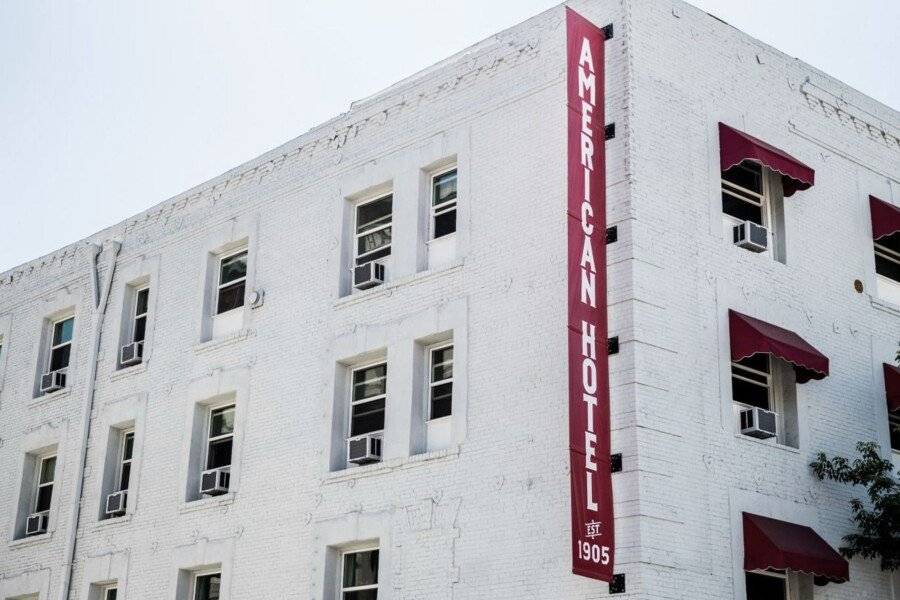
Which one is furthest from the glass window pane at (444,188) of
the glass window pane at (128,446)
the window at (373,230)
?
the glass window pane at (128,446)

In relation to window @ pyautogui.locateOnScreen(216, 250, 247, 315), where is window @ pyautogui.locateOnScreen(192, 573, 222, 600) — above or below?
below

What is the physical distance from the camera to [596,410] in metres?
18.5

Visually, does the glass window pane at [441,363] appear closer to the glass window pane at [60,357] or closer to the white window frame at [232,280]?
the white window frame at [232,280]

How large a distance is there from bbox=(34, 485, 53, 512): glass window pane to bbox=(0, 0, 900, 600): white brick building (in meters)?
1.04

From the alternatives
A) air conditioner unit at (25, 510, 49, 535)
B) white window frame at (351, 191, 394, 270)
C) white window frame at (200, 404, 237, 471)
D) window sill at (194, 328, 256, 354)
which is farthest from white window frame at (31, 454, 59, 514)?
white window frame at (351, 191, 394, 270)

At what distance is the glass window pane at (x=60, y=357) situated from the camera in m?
30.2

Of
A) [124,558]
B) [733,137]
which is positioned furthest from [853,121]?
[124,558]

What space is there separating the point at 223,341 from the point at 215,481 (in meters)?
2.71

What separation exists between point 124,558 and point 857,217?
47.5 feet

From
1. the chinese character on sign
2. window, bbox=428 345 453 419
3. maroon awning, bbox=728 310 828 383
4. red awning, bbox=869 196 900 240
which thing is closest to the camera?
the chinese character on sign

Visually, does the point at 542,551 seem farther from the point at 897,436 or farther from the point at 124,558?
the point at 124,558

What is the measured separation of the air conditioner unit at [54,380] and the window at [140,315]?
2.17 m

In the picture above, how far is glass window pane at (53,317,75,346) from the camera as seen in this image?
99.8ft

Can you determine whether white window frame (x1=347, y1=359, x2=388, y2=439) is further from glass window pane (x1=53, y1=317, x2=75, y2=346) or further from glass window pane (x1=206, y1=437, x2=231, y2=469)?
glass window pane (x1=53, y1=317, x2=75, y2=346)
